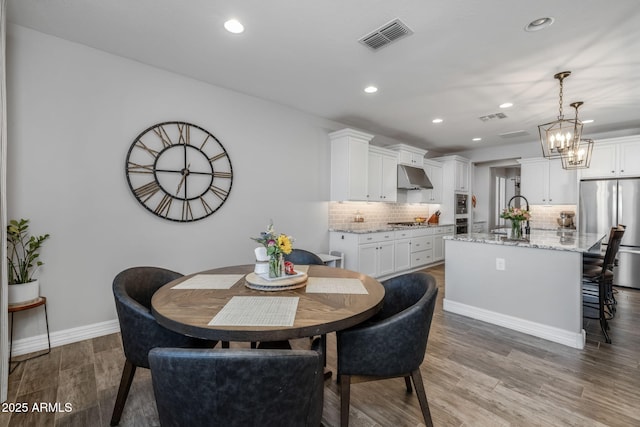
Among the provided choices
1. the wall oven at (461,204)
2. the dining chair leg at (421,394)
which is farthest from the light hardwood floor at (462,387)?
the wall oven at (461,204)

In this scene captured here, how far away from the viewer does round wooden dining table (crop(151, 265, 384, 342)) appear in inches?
46.1

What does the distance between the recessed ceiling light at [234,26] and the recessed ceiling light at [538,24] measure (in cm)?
228

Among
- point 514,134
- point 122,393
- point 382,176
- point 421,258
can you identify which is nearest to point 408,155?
point 382,176

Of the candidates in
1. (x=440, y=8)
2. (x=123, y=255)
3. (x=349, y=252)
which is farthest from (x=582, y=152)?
(x=123, y=255)

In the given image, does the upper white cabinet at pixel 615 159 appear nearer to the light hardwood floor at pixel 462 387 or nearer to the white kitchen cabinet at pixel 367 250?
the light hardwood floor at pixel 462 387

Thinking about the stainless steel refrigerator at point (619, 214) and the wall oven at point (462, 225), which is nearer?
the stainless steel refrigerator at point (619, 214)

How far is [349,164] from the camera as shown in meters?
4.56

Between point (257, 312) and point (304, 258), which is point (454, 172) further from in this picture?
point (257, 312)

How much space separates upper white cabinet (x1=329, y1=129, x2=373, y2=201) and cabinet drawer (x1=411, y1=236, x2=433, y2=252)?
1522mm

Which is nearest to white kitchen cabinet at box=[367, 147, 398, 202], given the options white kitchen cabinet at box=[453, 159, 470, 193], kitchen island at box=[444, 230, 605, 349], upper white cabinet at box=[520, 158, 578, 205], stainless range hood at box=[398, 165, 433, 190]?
stainless range hood at box=[398, 165, 433, 190]

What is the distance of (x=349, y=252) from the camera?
452 centimetres

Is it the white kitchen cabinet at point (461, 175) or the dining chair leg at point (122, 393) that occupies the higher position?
the white kitchen cabinet at point (461, 175)

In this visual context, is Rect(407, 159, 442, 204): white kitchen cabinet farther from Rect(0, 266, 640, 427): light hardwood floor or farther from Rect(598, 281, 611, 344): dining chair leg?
Rect(0, 266, 640, 427): light hardwood floor

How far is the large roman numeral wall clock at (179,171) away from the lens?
2953mm
